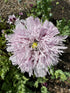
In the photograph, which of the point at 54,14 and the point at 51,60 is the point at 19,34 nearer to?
the point at 51,60

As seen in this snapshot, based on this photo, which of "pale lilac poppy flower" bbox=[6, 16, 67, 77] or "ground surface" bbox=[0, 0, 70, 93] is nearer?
"pale lilac poppy flower" bbox=[6, 16, 67, 77]

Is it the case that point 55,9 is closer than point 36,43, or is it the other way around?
point 36,43

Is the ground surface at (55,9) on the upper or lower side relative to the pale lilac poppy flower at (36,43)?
upper

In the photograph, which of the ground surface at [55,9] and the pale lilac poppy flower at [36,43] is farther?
the ground surface at [55,9]

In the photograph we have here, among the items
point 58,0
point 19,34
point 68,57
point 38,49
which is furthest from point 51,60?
point 58,0

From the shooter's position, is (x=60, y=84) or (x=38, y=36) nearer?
(x=38, y=36)

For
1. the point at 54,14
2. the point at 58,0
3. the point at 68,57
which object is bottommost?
the point at 68,57

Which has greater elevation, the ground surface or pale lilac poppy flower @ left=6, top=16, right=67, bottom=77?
the ground surface

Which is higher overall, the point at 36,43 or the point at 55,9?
the point at 55,9
